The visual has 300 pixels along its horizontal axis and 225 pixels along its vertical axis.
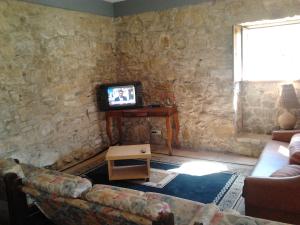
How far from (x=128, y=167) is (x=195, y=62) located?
74.6 inches

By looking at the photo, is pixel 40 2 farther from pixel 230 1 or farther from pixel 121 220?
pixel 121 220

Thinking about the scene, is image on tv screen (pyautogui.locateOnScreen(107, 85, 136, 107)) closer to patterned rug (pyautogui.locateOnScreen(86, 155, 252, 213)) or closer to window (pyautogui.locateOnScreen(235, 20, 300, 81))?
patterned rug (pyautogui.locateOnScreen(86, 155, 252, 213))

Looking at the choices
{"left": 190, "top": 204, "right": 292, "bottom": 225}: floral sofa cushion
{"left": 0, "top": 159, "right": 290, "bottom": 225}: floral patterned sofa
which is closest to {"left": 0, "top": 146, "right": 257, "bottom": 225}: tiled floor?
{"left": 0, "top": 159, "right": 290, "bottom": 225}: floral patterned sofa

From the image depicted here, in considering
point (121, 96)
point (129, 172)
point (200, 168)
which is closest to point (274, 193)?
point (200, 168)

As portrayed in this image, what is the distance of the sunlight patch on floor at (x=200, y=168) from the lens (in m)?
3.47

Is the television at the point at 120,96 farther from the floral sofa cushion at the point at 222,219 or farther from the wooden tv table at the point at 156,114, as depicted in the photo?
the floral sofa cushion at the point at 222,219

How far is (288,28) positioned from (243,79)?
A: 0.92 meters

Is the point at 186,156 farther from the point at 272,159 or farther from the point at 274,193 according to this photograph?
the point at 274,193

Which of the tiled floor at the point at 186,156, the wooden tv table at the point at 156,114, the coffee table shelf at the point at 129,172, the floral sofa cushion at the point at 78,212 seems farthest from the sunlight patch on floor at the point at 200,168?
the floral sofa cushion at the point at 78,212

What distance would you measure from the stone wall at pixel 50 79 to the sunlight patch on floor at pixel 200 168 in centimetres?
159

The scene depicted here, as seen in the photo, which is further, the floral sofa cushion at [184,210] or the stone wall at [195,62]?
the stone wall at [195,62]

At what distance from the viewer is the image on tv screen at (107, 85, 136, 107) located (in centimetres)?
429

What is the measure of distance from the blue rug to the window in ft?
5.27

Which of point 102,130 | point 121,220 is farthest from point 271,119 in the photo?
point 121,220
